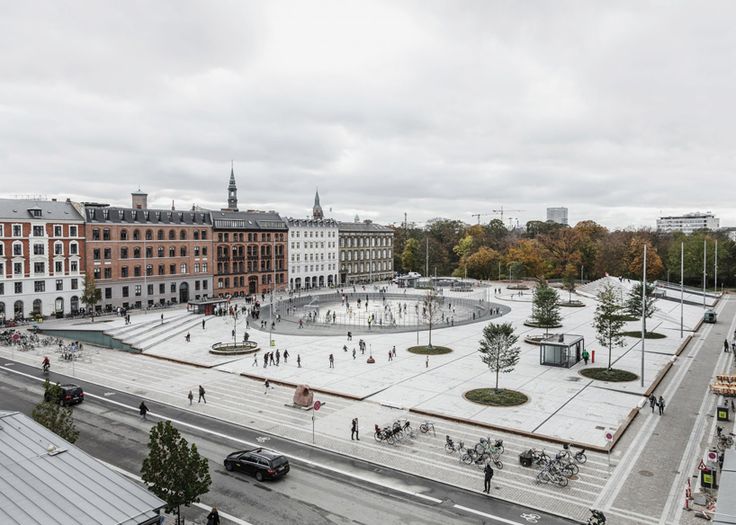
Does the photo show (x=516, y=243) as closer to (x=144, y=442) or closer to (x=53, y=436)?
(x=144, y=442)

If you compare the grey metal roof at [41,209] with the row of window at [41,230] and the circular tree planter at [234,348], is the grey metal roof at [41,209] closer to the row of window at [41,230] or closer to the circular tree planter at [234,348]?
the row of window at [41,230]

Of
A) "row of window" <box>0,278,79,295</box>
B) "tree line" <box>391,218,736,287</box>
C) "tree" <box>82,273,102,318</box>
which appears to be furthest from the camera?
"tree line" <box>391,218,736,287</box>

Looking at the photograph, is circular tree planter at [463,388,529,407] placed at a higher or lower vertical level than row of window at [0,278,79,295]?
lower

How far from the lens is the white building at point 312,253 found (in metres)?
115

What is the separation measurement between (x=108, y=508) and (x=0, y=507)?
2.54m

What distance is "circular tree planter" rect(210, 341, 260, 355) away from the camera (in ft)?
175

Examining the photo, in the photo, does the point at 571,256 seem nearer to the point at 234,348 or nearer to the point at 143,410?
the point at 234,348

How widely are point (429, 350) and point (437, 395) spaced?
15.0 metres

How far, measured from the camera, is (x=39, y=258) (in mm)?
72562

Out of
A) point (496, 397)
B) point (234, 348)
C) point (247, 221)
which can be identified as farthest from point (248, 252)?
point (496, 397)

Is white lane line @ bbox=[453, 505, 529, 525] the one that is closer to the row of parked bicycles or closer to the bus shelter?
the row of parked bicycles

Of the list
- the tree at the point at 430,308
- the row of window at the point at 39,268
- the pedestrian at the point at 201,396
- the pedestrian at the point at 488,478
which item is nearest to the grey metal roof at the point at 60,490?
the pedestrian at the point at 488,478

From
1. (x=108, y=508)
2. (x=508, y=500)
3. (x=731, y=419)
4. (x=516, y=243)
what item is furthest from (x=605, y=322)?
(x=516, y=243)

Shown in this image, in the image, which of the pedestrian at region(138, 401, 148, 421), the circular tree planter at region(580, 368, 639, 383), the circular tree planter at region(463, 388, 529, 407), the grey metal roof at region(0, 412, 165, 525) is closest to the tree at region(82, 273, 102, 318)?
the pedestrian at region(138, 401, 148, 421)
